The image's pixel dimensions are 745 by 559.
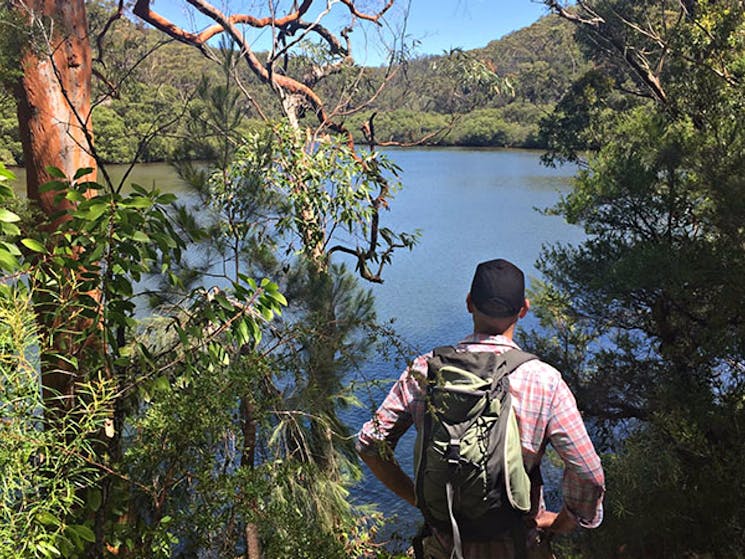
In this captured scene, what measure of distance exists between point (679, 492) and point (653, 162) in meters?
2.33

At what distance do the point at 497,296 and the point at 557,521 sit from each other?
43 centimetres

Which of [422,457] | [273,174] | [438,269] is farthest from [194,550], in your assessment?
[438,269]

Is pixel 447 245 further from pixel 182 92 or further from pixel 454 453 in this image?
pixel 454 453

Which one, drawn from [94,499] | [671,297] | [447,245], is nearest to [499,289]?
[94,499]

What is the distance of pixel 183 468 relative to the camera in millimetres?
1360

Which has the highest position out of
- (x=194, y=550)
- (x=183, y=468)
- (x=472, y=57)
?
(x=472, y=57)

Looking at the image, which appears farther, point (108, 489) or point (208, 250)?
point (208, 250)

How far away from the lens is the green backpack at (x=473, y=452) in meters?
1.00

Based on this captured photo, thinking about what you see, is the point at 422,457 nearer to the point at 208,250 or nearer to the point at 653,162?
the point at 208,250

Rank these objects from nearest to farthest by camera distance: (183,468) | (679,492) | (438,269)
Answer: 1. (183,468)
2. (679,492)
3. (438,269)

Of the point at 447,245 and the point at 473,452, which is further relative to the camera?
the point at 447,245

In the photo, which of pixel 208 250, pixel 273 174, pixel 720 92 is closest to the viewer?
pixel 208 250

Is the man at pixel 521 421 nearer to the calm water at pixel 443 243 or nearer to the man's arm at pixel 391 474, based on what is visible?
the man's arm at pixel 391 474

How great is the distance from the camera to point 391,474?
1200 mm
